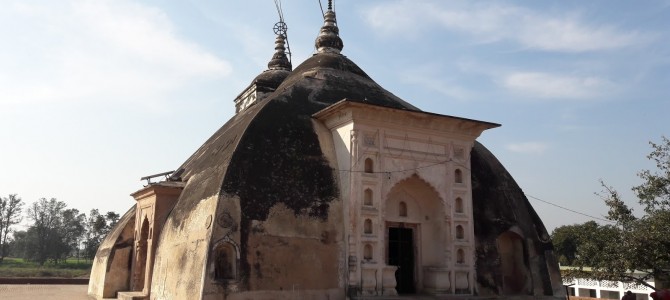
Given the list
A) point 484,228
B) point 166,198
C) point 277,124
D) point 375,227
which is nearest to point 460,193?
point 484,228

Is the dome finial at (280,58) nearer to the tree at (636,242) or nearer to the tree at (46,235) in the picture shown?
the tree at (636,242)

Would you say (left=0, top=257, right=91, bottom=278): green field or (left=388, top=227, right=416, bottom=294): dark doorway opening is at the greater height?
(left=388, top=227, right=416, bottom=294): dark doorway opening

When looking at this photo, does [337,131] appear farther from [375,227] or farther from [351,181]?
[375,227]

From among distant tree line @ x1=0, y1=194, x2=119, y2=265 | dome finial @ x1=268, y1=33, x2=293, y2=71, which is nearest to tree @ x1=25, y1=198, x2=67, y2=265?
distant tree line @ x1=0, y1=194, x2=119, y2=265

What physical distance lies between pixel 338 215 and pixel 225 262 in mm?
2801

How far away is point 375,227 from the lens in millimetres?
12953

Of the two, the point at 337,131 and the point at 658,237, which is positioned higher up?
the point at 337,131

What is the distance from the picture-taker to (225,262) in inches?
461

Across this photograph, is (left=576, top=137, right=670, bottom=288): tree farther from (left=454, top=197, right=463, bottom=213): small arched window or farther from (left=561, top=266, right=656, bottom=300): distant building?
(left=561, top=266, right=656, bottom=300): distant building

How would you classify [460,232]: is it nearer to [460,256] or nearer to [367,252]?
[460,256]

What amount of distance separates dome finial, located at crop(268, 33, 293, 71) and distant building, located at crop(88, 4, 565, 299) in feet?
35.9

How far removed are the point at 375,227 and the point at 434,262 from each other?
2.10 metres

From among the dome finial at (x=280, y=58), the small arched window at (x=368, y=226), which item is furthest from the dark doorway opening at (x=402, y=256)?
the dome finial at (x=280, y=58)

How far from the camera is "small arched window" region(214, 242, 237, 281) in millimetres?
11555
